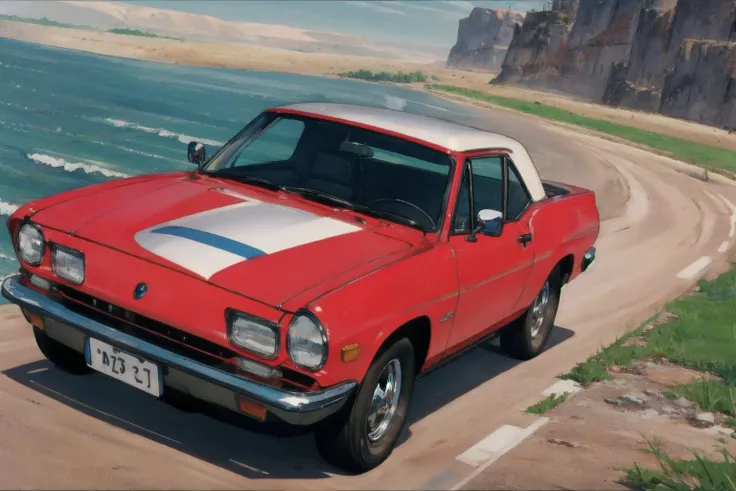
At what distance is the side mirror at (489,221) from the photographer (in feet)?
18.1

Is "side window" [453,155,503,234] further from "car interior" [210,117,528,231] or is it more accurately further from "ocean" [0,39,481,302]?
"ocean" [0,39,481,302]

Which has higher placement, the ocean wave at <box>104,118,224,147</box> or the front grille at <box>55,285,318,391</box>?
the front grille at <box>55,285,318,391</box>

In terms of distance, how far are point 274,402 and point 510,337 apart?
3.17 metres

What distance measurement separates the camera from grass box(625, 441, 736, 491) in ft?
15.4

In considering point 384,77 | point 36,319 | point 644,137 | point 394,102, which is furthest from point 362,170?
point 384,77

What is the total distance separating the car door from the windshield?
21 centimetres

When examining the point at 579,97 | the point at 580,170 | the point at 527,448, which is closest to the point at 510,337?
the point at 527,448

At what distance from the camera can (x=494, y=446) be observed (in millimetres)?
5359

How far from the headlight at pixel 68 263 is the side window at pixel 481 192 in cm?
211

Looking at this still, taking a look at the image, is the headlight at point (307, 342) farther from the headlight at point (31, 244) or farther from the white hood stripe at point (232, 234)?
the headlight at point (31, 244)

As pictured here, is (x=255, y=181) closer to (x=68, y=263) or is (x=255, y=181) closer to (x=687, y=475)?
(x=68, y=263)

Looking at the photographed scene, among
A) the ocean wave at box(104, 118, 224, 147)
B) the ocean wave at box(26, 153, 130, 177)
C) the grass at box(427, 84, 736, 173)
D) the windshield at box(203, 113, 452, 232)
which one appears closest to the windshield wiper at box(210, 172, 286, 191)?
the windshield at box(203, 113, 452, 232)

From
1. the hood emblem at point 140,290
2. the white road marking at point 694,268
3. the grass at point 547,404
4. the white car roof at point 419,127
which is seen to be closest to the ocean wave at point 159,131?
the white road marking at point 694,268

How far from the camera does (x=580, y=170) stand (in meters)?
30.2
